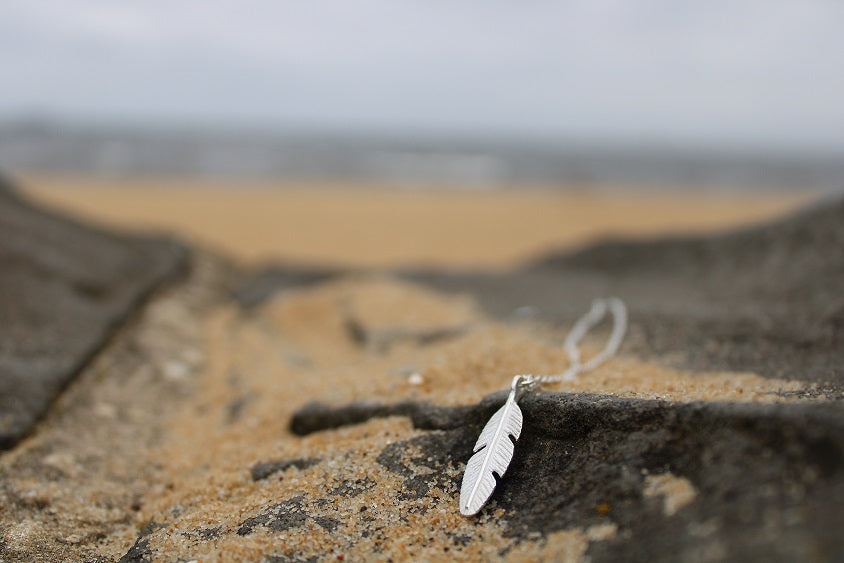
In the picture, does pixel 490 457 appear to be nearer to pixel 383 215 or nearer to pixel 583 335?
pixel 583 335

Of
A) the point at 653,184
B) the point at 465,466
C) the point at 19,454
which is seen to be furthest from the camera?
the point at 653,184

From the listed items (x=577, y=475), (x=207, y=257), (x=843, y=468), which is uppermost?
(x=843, y=468)

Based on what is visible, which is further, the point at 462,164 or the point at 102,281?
the point at 462,164

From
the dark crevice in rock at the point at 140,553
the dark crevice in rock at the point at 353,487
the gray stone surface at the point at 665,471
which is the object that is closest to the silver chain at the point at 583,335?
the gray stone surface at the point at 665,471

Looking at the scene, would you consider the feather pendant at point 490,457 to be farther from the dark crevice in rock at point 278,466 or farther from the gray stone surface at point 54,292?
the gray stone surface at point 54,292

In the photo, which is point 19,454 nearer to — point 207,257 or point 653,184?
point 207,257

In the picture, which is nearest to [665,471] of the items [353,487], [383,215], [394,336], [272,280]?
[353,487]

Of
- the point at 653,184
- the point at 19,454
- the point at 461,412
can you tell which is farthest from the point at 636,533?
the point at 653,184
